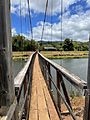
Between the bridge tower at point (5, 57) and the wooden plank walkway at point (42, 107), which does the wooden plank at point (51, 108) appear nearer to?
the wooden plank walkway at point (42, 107)

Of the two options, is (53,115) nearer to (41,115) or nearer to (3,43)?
(41,115)

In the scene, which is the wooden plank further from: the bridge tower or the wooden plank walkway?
the bridge tower

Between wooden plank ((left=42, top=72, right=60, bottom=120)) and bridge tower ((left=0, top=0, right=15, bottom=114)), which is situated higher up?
bridge tower ((left=0, top=0, right=15, bottom=114))

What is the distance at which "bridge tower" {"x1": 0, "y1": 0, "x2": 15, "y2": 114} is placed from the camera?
0.91m

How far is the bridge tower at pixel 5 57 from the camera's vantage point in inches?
35.7

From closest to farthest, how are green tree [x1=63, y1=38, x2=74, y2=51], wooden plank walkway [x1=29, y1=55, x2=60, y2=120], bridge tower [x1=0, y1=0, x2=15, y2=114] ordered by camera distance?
bridge tower [x1=0, y1=0, x2=15, y2=114]
wooden plank walkway [x1=29, y1=55, x2=60, y2=120]
green tree [x1=63, y1=38, x2=74, y2=51]

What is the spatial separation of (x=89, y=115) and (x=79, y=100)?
580cm

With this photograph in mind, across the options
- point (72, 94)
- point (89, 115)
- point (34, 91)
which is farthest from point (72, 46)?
point (89, 115)

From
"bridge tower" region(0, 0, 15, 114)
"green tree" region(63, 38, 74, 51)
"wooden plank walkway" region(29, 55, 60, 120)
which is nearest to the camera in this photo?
"bridge tower" region(0, 0, 15, 114)

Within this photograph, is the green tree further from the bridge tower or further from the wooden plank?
the bridge tower

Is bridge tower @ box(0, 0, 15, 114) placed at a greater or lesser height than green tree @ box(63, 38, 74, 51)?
greater

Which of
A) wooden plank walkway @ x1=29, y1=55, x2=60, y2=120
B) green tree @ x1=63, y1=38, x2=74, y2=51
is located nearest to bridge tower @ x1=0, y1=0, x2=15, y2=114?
wooden plank walkway @ x1=29, y1=55, x2=60, y2=120

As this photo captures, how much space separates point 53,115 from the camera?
2457 mm

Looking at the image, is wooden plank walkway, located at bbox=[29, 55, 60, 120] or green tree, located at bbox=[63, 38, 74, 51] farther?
green tree, located at bbox=[63, 38, 74, 51]
